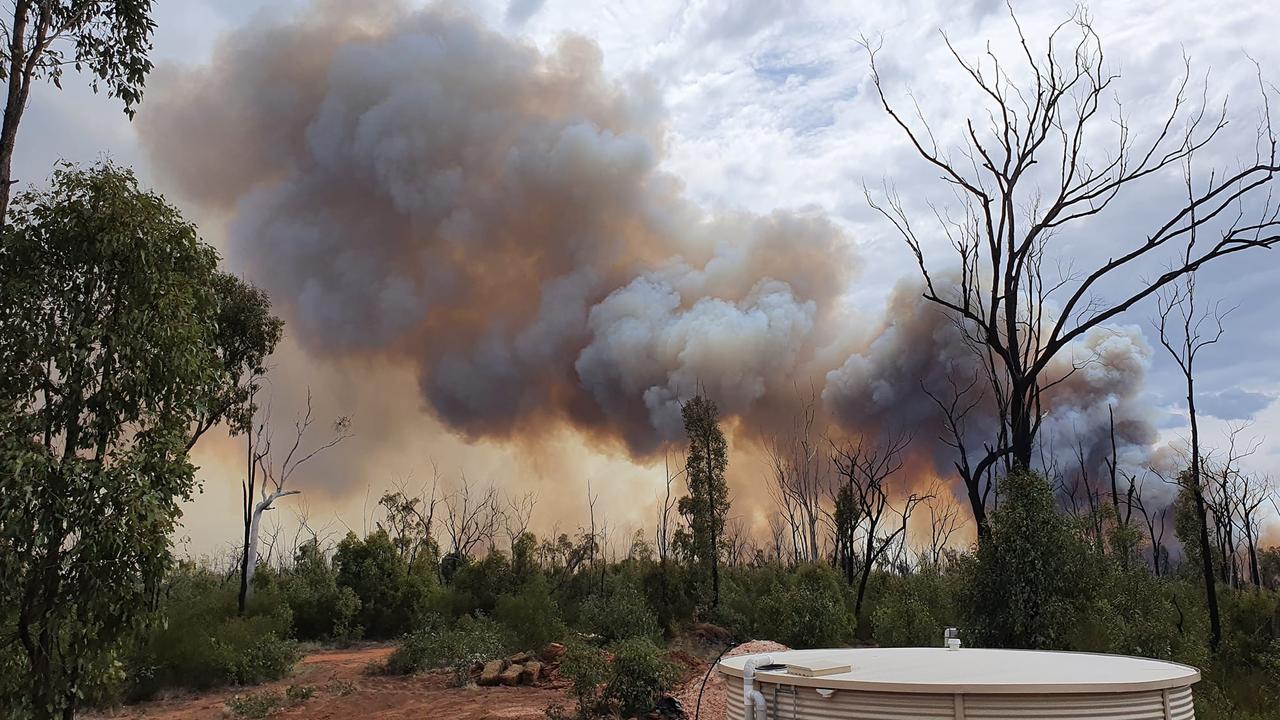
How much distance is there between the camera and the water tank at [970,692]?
4.54 metres

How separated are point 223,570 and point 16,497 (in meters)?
40.1

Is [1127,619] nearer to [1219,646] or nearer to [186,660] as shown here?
[1219,646]

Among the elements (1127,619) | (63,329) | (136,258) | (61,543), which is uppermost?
(136,258)

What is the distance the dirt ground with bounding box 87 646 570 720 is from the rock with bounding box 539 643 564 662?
1.47 m

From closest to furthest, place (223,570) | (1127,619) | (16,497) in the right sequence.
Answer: (16,497)
(1127,619)
(223,570)

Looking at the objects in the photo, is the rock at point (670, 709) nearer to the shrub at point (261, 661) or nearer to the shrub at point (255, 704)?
the shrub at point (255, 704)

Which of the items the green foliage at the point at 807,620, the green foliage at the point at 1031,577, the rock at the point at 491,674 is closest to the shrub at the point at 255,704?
the rock at the point at 491,674

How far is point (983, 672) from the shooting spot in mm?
5348

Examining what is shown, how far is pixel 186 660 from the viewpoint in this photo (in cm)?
1700

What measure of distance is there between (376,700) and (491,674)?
2330 millimetres

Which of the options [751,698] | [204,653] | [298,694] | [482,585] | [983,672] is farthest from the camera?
[482,585]

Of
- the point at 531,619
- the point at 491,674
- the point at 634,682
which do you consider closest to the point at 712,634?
the point at 531,619

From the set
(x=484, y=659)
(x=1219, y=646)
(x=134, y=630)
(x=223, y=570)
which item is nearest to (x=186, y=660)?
(x=484, y=659)

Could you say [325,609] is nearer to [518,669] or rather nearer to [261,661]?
[261,661]
